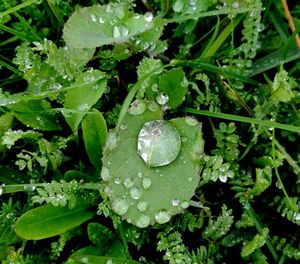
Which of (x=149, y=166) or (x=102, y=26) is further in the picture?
(x=102, y=26)

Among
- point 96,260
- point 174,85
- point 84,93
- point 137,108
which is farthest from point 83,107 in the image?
point 96,260

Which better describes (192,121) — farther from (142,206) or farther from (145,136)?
(142,206)

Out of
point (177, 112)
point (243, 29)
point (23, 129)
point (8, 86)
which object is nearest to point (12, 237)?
point (23, 129)

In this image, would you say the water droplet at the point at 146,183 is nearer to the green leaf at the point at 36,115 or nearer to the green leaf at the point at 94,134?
the green leaf at the point at 94,134

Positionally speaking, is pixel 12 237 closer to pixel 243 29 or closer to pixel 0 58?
pixel 0 58

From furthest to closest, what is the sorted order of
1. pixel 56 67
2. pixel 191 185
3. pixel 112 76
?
pixel 112 76, pixel 56 67, pixel 191 185

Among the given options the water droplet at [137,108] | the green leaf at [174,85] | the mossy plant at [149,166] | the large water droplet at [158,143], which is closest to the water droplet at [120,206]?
the mossy plant at [149,166]
